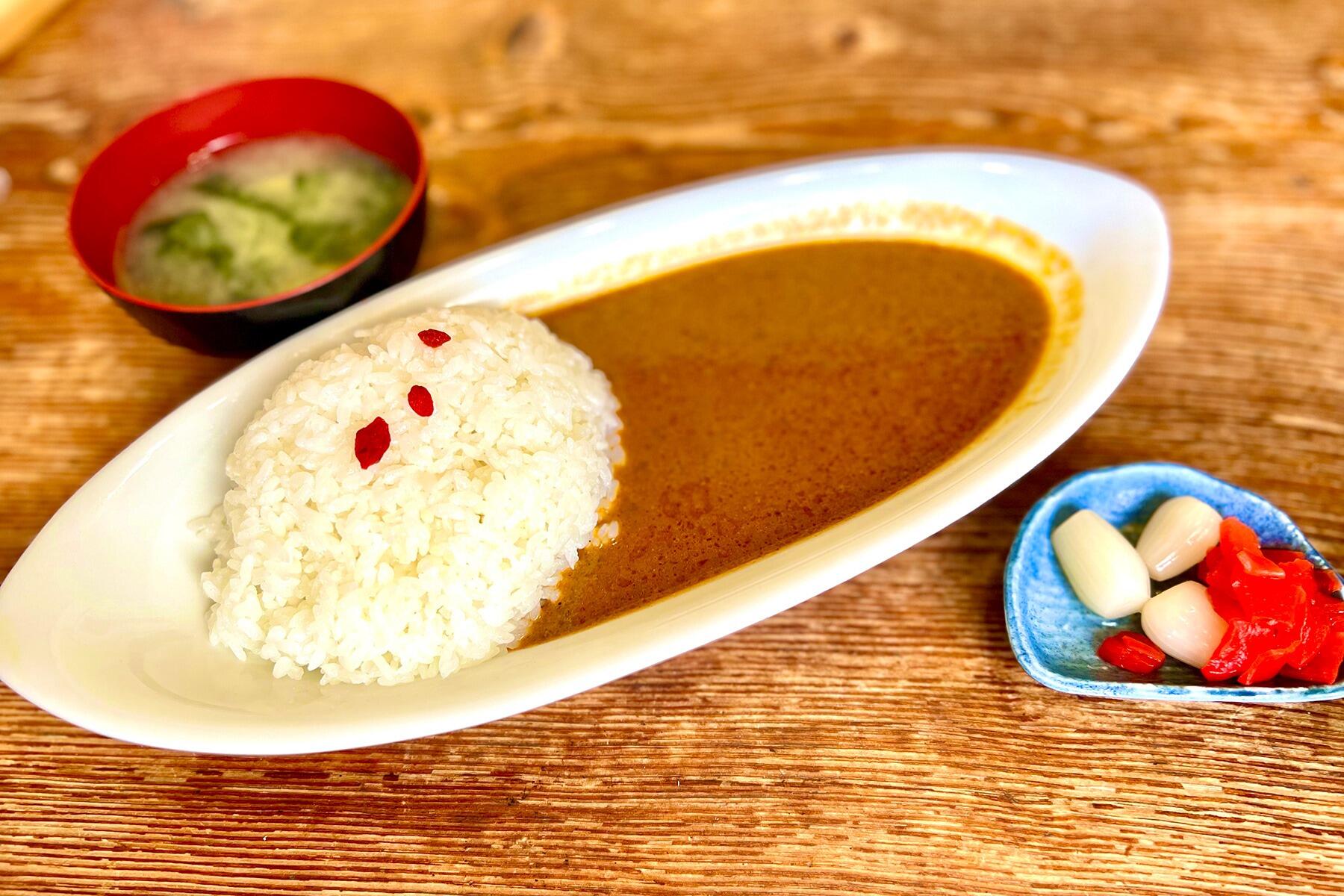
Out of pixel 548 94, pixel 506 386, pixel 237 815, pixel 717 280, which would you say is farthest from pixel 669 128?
pixel 237 815

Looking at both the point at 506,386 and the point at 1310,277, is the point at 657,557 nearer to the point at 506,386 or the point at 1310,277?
the point at 506,386

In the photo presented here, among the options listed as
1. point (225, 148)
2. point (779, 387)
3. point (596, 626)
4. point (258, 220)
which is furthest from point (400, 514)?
point (225, 148)

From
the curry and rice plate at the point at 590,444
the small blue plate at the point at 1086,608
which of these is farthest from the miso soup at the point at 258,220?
the small blue plate at the point at 1086,608

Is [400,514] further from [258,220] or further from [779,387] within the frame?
[258,220]

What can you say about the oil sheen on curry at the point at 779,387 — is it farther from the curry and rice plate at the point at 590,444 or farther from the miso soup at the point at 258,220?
the miso soup at the point at 258,220

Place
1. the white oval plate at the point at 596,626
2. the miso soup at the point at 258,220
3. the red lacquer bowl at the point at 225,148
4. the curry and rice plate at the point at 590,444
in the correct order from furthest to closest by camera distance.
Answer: the miso soup at the point at 258,220 < the red lacquer bowl at the point at 225,148 < the curry and rice plate at the point at 590,444 < the white oval plate at the point at 596,626

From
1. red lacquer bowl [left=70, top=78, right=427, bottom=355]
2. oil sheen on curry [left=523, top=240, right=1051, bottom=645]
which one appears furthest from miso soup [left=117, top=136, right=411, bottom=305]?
oil sheen on curry [left=523, top=240, right=1051, bottom=645]

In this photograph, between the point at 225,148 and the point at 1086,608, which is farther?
the point at 225,148
